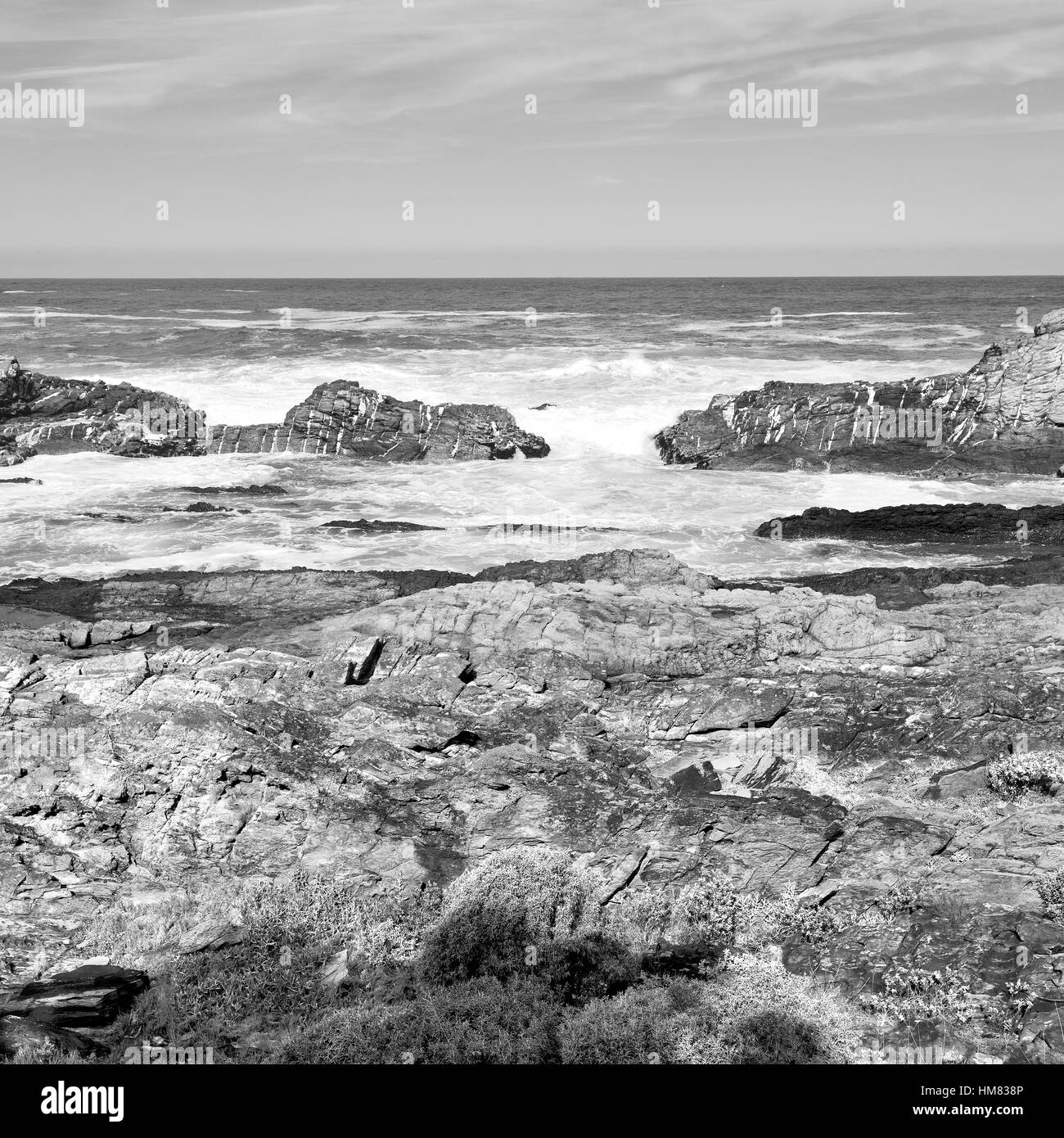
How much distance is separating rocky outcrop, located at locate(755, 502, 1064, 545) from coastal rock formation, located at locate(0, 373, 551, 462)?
12739mm

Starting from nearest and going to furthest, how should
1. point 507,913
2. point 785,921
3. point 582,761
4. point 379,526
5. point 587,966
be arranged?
point 587,966, point 785,921, point 507,913, point 582,761, point 379,526

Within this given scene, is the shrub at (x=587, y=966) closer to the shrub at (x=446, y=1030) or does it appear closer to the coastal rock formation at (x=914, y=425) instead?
the shrub at (x=446, y=1030)

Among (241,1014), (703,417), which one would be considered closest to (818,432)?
A: (703,417)

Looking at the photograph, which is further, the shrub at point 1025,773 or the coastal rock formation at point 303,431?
the coastal rock formation at point 303,431

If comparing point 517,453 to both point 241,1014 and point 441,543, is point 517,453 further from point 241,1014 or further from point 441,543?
point 241,1014

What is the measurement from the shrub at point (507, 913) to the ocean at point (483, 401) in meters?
12.6

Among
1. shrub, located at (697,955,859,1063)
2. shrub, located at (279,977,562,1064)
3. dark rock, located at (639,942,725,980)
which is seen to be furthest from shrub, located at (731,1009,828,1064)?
shrub, located at (279,977,562,1064)

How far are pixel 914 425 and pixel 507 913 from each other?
27.7 metres

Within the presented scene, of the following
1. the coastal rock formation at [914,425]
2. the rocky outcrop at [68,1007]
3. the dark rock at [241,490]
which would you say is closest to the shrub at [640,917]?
the rocky outcrop at [68,1007]

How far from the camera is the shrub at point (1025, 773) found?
8.98 m

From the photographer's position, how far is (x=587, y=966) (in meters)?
7.56

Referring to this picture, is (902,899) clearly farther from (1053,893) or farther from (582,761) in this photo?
(582,761)

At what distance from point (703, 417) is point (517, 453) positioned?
262 inches

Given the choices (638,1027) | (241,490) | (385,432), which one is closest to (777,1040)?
(638,1027)
